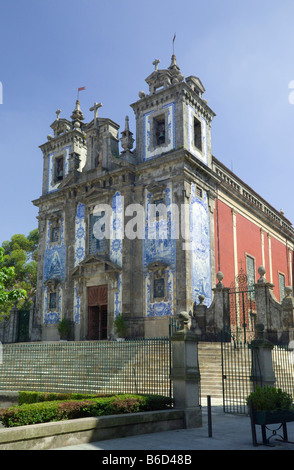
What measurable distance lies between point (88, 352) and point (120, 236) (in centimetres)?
951

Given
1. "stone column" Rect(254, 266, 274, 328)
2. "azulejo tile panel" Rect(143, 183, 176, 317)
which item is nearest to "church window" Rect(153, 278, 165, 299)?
"azulejo tile panel" Rect(143, 183, 176, 317)

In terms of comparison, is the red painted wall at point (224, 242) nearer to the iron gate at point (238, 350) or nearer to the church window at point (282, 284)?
the iron gate at point (238, 350)

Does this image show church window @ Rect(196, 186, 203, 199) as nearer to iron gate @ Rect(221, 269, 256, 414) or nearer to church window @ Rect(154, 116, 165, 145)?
church window @ Rect(154, 116, 165, 145)

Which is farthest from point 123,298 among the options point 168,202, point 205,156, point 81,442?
point 81,442

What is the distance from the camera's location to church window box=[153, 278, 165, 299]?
24.9 meters

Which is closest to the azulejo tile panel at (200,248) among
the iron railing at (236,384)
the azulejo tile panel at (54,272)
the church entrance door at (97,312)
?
the church entrance door at (97,312)

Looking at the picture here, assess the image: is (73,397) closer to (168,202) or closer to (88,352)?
(88,352)

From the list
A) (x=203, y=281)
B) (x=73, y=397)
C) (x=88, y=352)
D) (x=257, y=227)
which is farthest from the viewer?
(x=257, y=227)

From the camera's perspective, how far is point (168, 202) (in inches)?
1013

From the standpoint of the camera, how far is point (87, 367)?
16828 mm

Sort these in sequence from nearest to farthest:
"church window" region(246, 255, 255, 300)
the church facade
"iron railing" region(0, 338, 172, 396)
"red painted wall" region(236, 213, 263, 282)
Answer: "iron railing" region(0, 338, 172, 396)
the church facade
"red painted wall" region(236, 213, 263, 282)
"church window" region(246, 255, 255, 300)

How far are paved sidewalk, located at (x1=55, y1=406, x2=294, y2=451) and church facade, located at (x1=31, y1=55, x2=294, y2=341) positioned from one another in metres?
13.8

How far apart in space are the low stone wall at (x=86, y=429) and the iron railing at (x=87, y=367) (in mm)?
2202

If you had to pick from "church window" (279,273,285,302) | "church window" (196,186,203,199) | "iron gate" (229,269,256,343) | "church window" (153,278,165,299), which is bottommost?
"iron gate" (229,269,256,343)
